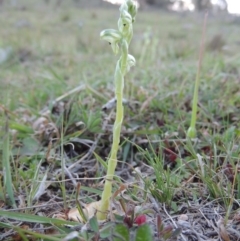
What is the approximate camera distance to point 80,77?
2.48m

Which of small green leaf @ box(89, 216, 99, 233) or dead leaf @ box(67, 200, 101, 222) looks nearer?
small green leaf @ box(89, 216, 99, 233)

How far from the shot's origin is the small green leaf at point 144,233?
702mm

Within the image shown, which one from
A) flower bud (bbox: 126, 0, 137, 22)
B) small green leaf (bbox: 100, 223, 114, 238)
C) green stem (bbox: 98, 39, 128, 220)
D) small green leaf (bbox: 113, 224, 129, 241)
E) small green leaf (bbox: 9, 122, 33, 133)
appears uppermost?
flower bud (bbox: 126, 0, 137, 22)

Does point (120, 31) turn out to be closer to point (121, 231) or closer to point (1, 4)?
point (121, 231)

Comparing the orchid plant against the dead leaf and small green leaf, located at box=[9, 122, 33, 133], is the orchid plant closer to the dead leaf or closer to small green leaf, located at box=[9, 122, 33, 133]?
the dead leaf

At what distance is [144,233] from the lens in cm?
70

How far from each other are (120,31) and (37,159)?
587 millimetres

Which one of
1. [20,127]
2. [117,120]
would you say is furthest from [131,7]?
[20,127]

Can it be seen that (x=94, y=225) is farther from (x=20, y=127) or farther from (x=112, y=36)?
(x=20, y=127)

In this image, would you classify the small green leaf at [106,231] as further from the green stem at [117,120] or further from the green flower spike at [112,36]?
the green flower spike at [112,36]

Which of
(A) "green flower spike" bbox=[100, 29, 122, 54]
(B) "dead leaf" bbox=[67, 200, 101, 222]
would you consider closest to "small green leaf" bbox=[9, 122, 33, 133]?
(B) "dead leaf" bbox=[67, 200, 101, 222]

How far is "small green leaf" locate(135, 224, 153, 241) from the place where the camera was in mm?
702

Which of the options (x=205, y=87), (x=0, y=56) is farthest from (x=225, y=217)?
(x=0, y=56)

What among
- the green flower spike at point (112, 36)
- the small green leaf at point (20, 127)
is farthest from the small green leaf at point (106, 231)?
the small green leaf at point (20, 127)
